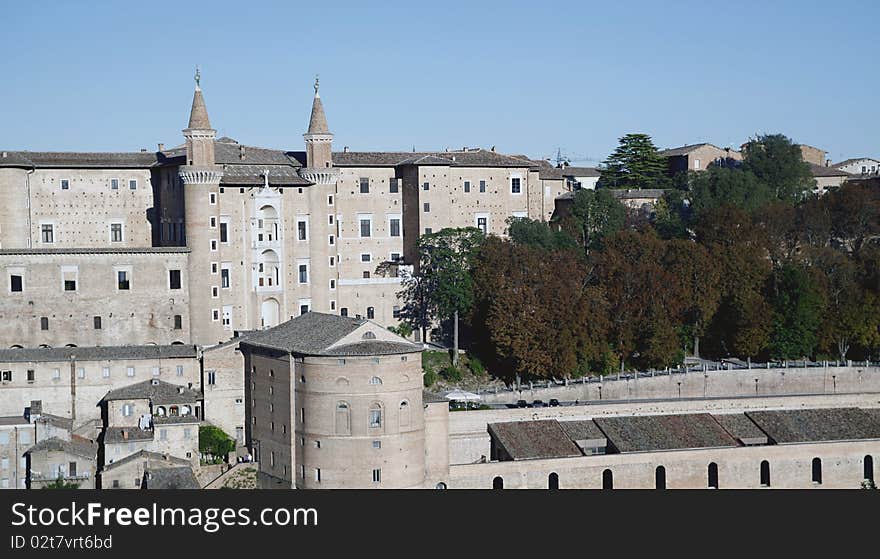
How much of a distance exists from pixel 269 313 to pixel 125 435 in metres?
11.3

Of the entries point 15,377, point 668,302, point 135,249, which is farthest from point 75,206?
point 668,302

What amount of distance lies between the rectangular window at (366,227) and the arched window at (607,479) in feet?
60.8

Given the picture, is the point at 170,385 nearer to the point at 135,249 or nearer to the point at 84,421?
the point at 84,421

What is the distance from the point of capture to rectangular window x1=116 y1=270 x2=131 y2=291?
5550cm

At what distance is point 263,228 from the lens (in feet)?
192

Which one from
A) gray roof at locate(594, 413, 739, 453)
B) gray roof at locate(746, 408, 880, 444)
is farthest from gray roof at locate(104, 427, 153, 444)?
gray roof at locate(746, 408, 880, 444)

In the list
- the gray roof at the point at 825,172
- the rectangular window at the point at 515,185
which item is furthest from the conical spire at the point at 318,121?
the gray roof at the point at 825,172

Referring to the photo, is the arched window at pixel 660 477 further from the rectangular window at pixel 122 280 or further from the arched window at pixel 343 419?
the rectangular window at pixel 122 280

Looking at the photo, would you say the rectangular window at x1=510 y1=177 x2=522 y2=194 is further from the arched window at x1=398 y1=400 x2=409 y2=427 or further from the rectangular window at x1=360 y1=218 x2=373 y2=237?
the arched window at x1=398 y1=400 x2=409 y2=427

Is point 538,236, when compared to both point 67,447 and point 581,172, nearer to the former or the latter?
point 581,172

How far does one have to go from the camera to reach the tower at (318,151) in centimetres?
5975

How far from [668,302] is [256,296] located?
15.6 metres

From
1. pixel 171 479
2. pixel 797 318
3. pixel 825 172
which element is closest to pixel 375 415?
pixel 171 479

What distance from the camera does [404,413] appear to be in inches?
1823
